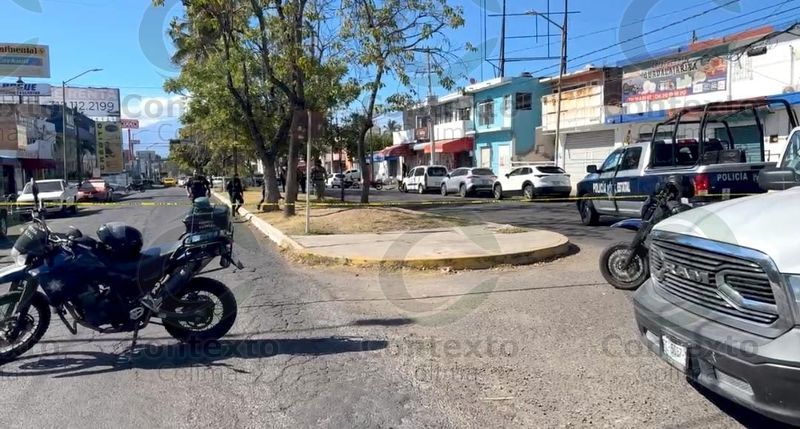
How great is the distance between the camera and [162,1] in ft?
49.1

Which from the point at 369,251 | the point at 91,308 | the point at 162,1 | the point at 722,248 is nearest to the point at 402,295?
the point at 369,251

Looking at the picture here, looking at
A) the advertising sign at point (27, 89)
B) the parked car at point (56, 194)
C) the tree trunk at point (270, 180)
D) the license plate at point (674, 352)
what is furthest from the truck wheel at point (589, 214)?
the advertising sign at point (27, 89)

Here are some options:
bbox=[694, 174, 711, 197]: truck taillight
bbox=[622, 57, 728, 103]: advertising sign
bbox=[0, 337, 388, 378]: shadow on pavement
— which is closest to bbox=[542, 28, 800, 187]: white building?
bbox=[622, 57, 728, 103]: advertising sign

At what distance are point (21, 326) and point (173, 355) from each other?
1.24m

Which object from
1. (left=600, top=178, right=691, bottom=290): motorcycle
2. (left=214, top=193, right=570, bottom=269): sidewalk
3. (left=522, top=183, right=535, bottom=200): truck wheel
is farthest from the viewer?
(left=522, top=183, right=535, bottom=200): truck wheel

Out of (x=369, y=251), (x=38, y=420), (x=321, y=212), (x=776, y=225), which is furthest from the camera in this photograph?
(x=321, y=212)

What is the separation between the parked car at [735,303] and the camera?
313 centimetres

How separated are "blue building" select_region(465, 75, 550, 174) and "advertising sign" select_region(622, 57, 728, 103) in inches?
387

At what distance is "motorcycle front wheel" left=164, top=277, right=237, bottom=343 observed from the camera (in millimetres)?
5613

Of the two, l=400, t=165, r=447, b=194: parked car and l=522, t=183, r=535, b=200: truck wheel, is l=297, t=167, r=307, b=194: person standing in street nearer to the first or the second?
l=400, t=165, r=447, b=194: parked car

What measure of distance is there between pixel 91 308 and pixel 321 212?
12074mm

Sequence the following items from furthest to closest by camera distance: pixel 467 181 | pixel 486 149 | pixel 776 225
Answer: pixel 486 149
pixel 467 181
pixel 776 225

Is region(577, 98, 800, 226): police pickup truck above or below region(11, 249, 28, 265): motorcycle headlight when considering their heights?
above

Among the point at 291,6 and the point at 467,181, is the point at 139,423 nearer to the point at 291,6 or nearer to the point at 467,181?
the point at 291,6
